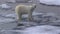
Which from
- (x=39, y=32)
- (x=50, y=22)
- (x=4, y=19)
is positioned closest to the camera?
(x=39, y=32)

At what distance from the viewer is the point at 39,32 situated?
17.5ft

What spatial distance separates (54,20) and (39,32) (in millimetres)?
1448

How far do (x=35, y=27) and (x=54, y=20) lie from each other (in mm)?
1082

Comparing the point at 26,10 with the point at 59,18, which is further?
the point at 59,18

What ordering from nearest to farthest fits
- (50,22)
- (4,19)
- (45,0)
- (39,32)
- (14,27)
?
1. (39,32)
2. (14,27)
3. (50,22)
4. (4,19)
5. (45,0)

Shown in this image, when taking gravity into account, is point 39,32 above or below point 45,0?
below

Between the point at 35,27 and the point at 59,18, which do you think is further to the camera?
the point at 59,18

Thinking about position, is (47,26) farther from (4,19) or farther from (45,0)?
(45,0)

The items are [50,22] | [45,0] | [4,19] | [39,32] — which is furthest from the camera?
[45,0]

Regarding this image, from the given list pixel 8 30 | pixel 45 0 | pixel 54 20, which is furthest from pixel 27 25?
pixel 45 0

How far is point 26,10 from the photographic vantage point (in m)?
6.00

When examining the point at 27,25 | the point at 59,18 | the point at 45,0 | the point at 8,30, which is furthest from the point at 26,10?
the point at 45,0

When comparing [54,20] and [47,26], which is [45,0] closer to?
[54,20]

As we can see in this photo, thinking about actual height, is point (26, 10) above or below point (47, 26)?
above
